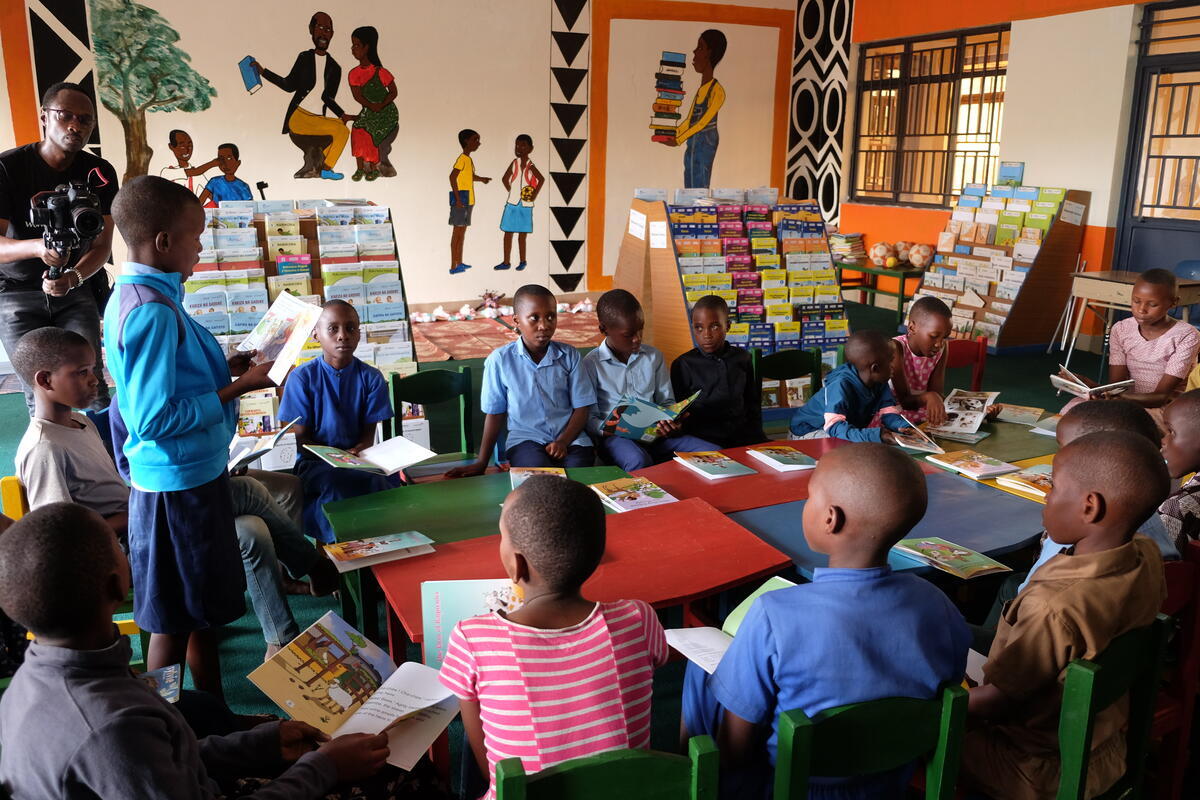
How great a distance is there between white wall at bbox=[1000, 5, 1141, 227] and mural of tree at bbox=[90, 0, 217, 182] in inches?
268

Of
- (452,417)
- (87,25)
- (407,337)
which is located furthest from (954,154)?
(87,25)

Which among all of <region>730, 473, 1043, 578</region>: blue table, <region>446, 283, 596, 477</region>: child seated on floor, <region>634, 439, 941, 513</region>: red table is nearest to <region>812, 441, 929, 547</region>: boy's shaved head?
<region>730, 473, 1043, 578</region>: blue table

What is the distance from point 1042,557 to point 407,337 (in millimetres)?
3001

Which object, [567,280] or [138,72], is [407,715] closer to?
[138,72]

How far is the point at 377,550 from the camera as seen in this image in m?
2.16

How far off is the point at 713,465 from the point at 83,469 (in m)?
1.79

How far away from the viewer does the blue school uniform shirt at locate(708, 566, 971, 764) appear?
142 cm

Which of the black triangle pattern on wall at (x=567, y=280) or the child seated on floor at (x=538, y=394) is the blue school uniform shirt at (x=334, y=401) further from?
the black triangle pattern on wall at (x=567, y=280)

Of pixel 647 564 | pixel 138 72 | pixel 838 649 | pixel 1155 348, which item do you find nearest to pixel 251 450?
pixel 647 564

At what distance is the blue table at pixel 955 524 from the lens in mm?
2271

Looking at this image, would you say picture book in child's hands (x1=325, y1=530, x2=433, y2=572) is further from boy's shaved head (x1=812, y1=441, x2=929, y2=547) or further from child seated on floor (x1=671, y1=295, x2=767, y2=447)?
child seated on floor (x1=671, y1=295, x2=767, y2=447)

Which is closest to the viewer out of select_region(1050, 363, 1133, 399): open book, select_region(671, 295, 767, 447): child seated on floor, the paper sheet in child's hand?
the paper sheet in child's hand

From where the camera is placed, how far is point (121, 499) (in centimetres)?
258

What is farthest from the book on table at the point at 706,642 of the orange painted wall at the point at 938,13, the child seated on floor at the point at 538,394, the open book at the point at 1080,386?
the orange painted wall at the point at 938,13
